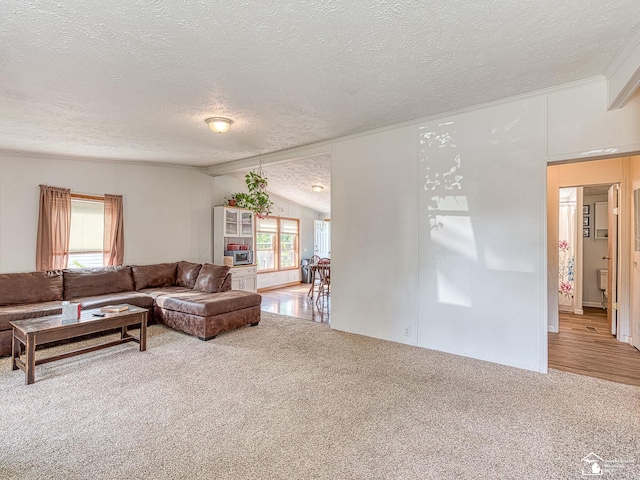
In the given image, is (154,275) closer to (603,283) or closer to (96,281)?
(96,281)

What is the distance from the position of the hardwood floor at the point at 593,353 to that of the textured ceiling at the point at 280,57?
2.76 meters

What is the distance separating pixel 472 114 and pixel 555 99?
72 cm

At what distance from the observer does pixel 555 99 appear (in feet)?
9.68

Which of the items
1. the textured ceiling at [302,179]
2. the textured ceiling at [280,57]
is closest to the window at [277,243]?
the textured ceiling at [302,179]

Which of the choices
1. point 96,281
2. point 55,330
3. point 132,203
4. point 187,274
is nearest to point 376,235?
point 187,274

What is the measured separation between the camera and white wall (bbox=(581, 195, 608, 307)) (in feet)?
20.0

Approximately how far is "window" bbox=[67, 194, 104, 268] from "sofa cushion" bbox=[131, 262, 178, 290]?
61 centimetres

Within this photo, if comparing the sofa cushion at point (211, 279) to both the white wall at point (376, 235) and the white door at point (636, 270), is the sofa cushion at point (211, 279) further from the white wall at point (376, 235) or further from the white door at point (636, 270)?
the white door at point (636, 270)

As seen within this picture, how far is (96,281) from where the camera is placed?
4.69m

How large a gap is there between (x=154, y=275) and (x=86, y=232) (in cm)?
122

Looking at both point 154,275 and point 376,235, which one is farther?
point 154,275

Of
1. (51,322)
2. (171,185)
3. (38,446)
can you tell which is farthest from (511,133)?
(171,185)

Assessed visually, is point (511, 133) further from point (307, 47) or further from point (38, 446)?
point (38, 446)

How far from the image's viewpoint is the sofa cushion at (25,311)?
3.41 meters
